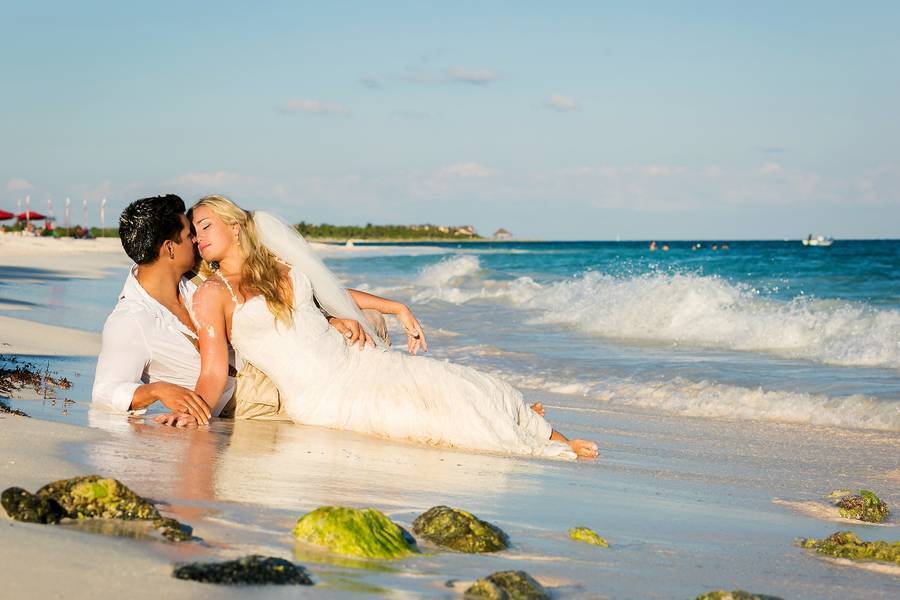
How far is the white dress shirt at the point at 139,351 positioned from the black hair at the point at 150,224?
21 cm

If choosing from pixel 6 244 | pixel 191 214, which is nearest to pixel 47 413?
pixel 191 214

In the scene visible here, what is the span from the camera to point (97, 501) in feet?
11.7

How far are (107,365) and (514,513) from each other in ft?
9.78

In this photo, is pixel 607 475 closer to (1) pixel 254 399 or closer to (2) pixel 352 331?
(2) pixel 352 331

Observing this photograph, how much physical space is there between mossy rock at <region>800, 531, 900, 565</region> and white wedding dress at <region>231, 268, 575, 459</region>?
2.03 meters

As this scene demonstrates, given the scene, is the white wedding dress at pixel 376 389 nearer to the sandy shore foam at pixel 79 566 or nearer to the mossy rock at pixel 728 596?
the sandy shore foam at pixel 79 566

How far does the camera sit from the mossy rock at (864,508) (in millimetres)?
5242

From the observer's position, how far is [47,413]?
6008 mm

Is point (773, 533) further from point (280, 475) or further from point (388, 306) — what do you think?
point (388, 306)

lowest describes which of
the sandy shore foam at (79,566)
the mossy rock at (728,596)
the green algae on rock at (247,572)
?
the sandy shore foam at (79,566)

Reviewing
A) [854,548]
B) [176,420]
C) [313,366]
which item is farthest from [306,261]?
[854,548]

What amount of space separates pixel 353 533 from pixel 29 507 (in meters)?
1.06

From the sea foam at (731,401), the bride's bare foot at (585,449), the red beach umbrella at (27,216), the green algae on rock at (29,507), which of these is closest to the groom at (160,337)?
the bride's bare foot at (585,449)

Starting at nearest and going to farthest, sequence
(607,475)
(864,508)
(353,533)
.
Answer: (353,533) < (864,508) < (607,475)
